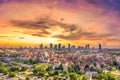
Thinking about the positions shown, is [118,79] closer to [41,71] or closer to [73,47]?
[41,71]

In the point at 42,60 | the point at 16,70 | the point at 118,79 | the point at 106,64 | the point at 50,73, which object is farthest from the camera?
the point at 42,60

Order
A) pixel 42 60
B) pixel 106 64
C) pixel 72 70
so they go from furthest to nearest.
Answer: pixel 42 60, pixel 106 64, pixel 72 70

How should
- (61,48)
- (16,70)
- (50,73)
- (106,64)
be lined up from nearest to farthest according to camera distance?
(50,73) → (16,70) → (106,64) → (61,48)

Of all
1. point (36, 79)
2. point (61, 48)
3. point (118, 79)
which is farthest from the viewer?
point (61, 48)

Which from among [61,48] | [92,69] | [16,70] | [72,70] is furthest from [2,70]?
[61,48]

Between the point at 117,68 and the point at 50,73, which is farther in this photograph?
the point at 117,68

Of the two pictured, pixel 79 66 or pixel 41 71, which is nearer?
pixel 41 71

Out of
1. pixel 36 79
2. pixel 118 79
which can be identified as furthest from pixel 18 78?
pixel 118 79

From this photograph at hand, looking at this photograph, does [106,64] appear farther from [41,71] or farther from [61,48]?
[61,48]
